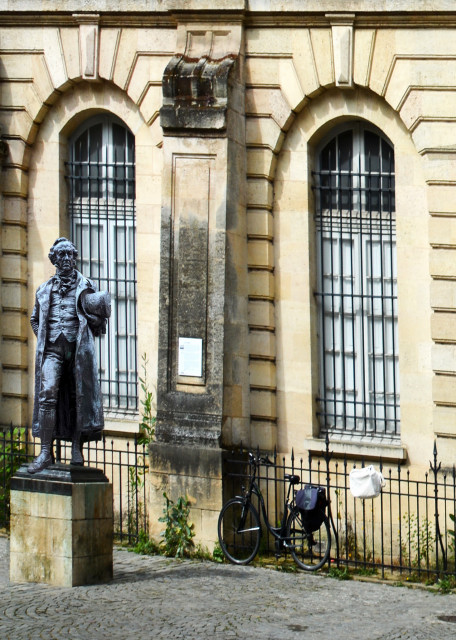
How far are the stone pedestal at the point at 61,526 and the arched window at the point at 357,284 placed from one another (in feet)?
11.5

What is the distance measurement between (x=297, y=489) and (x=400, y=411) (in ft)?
4.99

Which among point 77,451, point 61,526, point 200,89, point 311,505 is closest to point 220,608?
point 61,526

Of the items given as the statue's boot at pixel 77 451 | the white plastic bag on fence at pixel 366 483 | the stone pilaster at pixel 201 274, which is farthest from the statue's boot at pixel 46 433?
the white plastic bag on fence at pixel 366 483

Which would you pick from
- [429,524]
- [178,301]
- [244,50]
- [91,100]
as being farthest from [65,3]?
[429,524]

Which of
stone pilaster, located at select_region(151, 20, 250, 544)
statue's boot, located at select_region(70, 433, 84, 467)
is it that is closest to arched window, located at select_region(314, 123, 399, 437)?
stone pilaster, located at select_region(151, 20, 250, 544)

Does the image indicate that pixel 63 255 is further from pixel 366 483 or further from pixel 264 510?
pixel 366 483

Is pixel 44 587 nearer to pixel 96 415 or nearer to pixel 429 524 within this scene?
pixel 96 415

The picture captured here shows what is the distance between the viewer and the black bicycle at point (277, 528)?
51.6ft

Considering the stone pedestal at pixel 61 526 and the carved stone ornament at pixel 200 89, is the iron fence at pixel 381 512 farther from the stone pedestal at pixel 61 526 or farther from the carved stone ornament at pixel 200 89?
the carved stone ornament at pixel 200 89

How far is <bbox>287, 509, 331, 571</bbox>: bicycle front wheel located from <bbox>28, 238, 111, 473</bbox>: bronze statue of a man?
102 inches

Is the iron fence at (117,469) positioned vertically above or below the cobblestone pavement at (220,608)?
above

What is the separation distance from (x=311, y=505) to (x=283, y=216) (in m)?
3.61

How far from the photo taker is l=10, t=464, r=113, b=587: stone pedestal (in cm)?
1460

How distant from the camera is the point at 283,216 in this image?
17188mm
